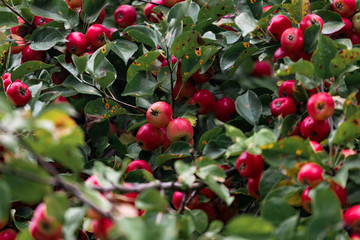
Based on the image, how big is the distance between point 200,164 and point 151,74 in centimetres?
63

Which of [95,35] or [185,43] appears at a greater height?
[185,43]

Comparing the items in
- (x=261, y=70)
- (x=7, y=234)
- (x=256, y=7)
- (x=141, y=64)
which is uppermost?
(x=256, y=7)

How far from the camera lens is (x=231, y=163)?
1.55 meters

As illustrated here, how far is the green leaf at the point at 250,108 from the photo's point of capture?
1.63 meters

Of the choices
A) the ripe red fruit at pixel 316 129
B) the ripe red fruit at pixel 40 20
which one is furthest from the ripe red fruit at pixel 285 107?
the ripe red fruit at pixel 40 20

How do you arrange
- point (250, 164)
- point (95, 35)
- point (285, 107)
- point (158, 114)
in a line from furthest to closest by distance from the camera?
1. point (95, 35)
2. point (158, 114)
3. point (285, 107)
4. point (250, 164)

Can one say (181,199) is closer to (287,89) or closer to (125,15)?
(287,89)

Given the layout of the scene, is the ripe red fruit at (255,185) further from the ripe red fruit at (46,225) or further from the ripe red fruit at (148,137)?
the ripe red fruit at (46,225)

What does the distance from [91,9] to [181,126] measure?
30.5 inches

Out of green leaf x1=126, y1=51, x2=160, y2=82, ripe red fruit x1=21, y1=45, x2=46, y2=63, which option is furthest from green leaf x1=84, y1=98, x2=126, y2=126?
ripe red fruit x1=21, y1=45, x2=46, y2=63

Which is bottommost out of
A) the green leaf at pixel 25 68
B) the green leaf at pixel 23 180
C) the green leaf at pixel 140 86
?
the green leaf at pixel 25 68

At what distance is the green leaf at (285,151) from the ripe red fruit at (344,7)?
79 cm

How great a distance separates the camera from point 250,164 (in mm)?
1334

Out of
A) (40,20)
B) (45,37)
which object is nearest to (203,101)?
(45,37)
